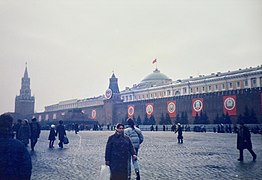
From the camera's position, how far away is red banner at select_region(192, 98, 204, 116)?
1447 inches

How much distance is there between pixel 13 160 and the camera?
268 centimetres

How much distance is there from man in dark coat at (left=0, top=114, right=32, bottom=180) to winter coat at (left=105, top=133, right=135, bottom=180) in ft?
4.87

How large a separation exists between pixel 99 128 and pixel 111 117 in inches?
261

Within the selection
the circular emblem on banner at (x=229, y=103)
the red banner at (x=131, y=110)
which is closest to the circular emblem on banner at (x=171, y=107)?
the red banner at (x=131, y=110)

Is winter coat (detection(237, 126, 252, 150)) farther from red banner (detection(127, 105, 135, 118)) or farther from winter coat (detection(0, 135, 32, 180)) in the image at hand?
red banner (detection(127, 105, 135, 118))

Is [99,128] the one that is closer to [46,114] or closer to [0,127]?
[46,114]

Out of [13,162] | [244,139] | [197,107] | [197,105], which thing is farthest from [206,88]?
[13,162]

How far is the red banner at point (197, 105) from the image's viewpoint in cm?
3675

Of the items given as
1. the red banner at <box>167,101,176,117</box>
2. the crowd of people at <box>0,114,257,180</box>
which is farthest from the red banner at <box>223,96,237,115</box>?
the crowd of people at <box>0,114,257,180</box>

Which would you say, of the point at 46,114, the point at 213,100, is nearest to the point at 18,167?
the point at 213,100

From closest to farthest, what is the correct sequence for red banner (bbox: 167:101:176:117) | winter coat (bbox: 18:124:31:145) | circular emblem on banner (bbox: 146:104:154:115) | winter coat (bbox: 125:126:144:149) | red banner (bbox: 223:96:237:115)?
winter coat (bbox: 125:126:144:149) → winter coat (bbox: 18:124:31:145) → red banner (bbox: 223:96:237:115) → red banner (bbox: 167:101:176:117) → circular emblem on banner (bbox: 146:104:154:115)

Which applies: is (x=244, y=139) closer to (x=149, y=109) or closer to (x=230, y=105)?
(x=230, y=105)

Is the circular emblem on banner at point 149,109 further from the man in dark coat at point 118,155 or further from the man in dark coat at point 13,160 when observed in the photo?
the man in dark coat at point 13,160

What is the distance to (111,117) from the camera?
1970 inches
